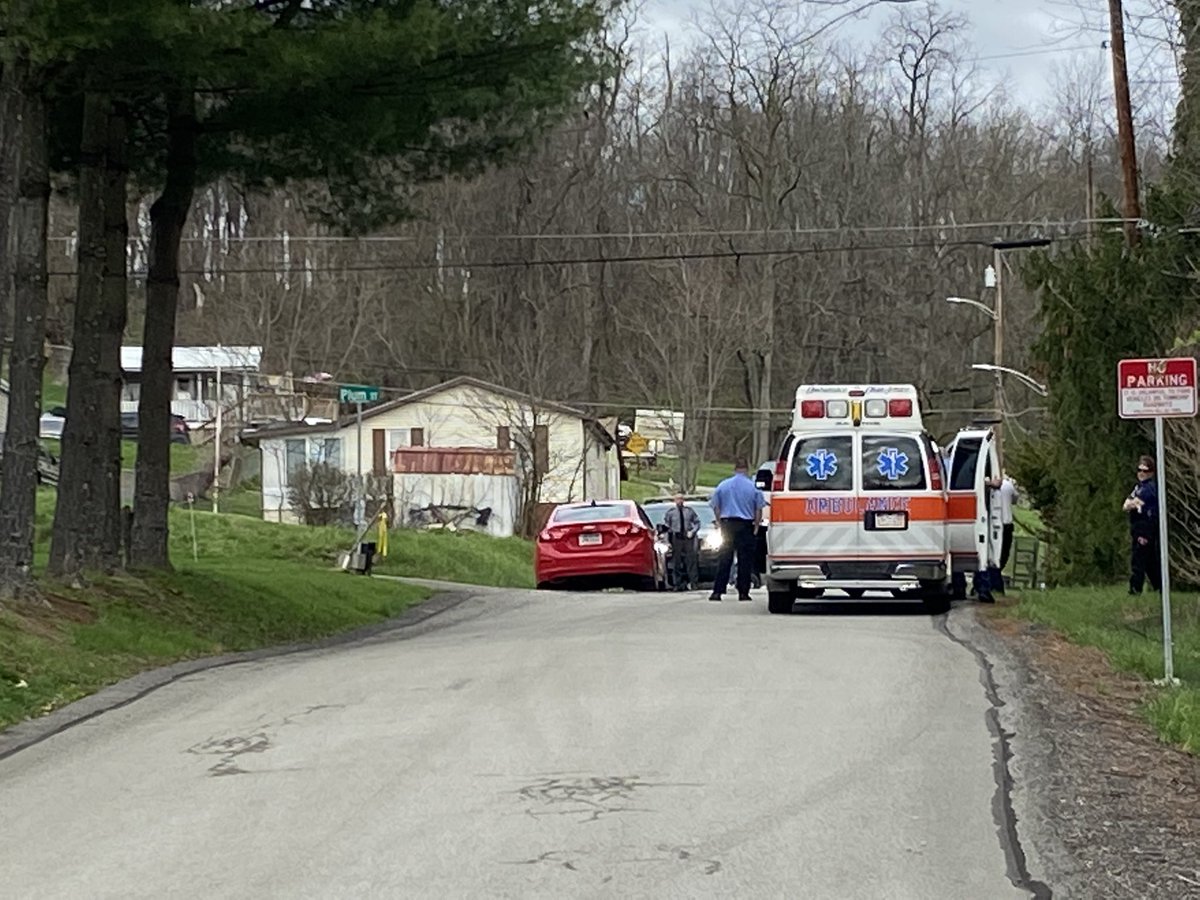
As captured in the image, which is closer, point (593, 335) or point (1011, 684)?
point (1011, 684)

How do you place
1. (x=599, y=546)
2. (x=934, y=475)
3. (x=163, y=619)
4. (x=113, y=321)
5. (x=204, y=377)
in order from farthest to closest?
(x=204, y=377) < (x=599, y=546) < (x=934, y=475) < (x=113, y=321) < (x=163, y=619)

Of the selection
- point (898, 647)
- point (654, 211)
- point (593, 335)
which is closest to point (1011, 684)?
point (898, 647)

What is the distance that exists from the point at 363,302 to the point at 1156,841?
54465mm

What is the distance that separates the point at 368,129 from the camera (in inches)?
701

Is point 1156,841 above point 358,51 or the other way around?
the other way around

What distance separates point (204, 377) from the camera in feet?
220

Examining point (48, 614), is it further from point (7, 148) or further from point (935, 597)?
point (935, 597)

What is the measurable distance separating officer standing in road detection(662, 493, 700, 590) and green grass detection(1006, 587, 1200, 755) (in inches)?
357

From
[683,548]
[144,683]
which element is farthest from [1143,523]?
[144,683]

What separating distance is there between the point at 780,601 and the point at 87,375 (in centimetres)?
835

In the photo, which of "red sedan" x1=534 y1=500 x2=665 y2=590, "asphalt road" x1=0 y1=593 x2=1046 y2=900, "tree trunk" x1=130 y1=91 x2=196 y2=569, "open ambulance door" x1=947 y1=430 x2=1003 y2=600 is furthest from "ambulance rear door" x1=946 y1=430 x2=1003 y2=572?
"tree trunk" x1=130 y1=91 x2=196 y2=569

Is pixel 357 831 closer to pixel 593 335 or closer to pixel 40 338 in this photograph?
pixel 40 338

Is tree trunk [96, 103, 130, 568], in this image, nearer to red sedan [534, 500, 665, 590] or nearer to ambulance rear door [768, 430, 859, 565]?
ambulance rear door [768, 430, 859, 565]

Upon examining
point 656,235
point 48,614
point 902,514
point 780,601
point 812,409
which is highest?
point 656,235
